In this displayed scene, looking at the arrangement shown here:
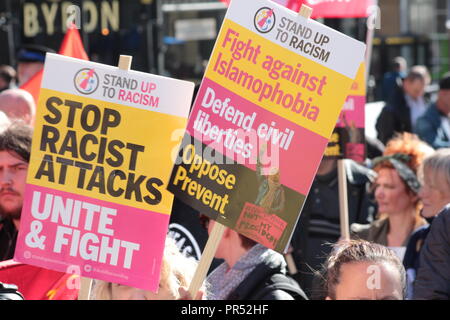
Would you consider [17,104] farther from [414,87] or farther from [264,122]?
[414,87]

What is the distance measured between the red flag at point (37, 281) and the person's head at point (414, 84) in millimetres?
6275

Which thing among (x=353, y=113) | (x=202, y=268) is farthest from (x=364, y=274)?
(x=353, y=113)

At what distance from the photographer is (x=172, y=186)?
3.08 meters

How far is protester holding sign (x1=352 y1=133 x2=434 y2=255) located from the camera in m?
5.00

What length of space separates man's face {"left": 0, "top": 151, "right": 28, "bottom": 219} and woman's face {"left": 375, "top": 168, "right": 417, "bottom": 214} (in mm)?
2026

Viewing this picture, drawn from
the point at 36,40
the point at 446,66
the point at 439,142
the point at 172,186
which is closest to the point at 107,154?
the point at 172,186

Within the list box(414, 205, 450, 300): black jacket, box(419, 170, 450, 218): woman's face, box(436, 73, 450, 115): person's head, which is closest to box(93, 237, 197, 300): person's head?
box(414, 205, 450, 300): black jacket

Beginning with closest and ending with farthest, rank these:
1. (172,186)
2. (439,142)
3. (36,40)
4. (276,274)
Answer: (172,186)
(276,274)
(439,142)
(36,40)

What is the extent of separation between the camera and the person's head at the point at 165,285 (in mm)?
3158

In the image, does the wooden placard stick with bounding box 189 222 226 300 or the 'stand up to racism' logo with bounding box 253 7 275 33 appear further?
the 'stand up to racism' logo with bounding box 253 7 275 33

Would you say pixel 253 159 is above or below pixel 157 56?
above

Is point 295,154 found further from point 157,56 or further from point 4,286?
point 157,56

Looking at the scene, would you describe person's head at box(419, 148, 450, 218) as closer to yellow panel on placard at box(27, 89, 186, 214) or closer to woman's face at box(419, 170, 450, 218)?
woman's face at box(419, 170, 450, 218)
